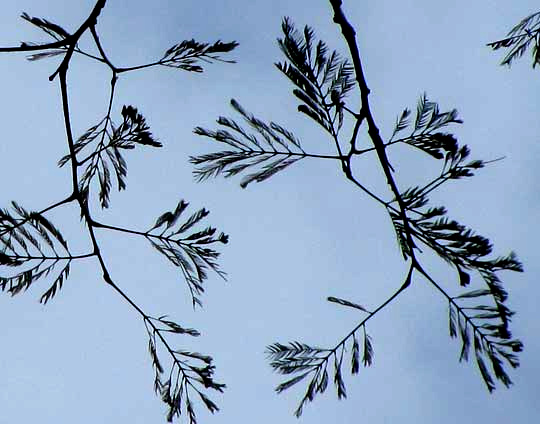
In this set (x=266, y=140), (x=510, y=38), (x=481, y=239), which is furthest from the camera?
(x=510, y=38)

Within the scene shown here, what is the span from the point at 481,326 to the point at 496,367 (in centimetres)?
16

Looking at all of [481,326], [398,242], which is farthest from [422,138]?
[481,326]

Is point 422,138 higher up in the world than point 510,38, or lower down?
lower down

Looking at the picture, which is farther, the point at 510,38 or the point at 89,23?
the point at 510,38

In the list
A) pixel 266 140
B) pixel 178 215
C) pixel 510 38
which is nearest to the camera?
pixel 266 140

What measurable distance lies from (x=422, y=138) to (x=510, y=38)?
1.60m

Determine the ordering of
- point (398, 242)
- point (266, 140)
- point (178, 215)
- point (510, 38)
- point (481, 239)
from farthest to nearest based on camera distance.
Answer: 1. point (510, 38)
2. point (178, 215)
3. point (266, 140)
4. point (398, 242)
5. point (481, 239)

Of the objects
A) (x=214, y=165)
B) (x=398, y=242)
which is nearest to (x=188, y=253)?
(x=214, y=165)

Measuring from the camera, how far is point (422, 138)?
8.71ft

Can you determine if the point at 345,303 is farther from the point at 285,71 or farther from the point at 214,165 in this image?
the point at 285,71

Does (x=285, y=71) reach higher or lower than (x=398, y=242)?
higher

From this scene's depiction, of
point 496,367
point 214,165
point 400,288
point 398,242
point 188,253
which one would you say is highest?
point 214,165

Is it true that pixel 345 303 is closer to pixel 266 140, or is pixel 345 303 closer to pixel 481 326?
pixel 481 326

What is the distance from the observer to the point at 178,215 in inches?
122
